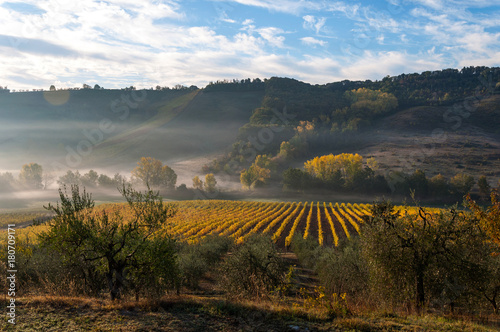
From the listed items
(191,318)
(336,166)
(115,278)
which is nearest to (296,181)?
(336,166)

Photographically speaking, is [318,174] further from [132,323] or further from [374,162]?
[132,323]

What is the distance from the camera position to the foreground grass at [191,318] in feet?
38.0

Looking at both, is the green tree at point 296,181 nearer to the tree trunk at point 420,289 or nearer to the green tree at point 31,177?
the tree trunk at point 420,289

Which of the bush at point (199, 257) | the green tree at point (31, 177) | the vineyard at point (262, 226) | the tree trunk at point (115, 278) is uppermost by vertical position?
the green tree at point (31, 177)

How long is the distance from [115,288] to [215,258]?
15.3m

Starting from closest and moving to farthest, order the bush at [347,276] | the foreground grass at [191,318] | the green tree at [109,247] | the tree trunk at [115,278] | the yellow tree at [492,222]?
1. the foreground grass at [191,318]
2. the green tree at [109,247]
3. the tree trunk at [115,278]
4. the yellow tree at [492,222]
5. the bush at [347,276]

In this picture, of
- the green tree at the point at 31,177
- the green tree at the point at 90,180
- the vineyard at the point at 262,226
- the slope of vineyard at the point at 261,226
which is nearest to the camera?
the slope of vineyard at the point at 261,226

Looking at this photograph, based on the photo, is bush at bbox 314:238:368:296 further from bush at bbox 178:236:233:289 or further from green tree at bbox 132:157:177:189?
green tree at bbox 132:157:177:189

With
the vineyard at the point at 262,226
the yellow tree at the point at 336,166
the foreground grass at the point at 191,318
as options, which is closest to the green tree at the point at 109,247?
the foreground grass at the point at 191,318

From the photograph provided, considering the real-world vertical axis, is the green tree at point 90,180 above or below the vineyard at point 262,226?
above

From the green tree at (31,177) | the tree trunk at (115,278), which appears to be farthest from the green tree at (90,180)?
the tree trunk at (115,278)

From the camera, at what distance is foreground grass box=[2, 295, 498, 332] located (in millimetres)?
11594

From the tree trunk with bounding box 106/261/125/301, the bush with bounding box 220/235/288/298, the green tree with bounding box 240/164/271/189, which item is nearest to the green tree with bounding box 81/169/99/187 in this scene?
the green tree with bounding box 240/164/271/189

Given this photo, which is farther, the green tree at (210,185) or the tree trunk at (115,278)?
the green tree at (210,185)
